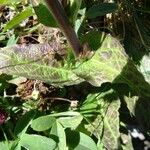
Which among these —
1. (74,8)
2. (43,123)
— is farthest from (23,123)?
(74,8)

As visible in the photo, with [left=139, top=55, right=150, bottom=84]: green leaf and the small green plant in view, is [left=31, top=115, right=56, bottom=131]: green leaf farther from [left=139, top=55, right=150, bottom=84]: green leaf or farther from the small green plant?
[left=139, top=55, right=150, bottom=84]: green leaf

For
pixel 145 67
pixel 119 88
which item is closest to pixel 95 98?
pixel 119 88

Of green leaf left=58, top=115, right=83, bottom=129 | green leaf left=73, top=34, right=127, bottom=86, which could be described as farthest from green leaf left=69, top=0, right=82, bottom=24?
green leaf left=58, top=115, right=83, bottom=129

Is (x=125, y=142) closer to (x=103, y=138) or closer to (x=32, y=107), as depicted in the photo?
(x=103, y=138)

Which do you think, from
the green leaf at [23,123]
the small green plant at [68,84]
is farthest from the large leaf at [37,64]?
the green leaf at [23,123]

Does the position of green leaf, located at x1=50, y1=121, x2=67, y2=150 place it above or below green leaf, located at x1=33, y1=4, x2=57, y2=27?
below

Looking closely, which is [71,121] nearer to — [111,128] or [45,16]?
[111,128]
